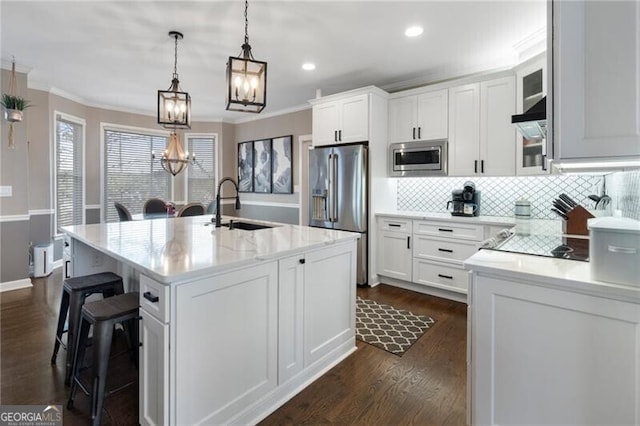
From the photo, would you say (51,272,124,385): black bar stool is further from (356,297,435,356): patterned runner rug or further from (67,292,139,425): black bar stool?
(356,297,435,356): patterned runner rug

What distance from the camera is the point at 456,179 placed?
397cm

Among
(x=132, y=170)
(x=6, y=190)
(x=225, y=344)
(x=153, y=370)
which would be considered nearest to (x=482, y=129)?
(x=225, y=344)

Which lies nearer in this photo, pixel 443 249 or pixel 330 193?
pixel 443 249

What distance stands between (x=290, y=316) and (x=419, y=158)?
2796 mm

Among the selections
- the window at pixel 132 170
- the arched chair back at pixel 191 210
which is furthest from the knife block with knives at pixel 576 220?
the window at pixel 132 170

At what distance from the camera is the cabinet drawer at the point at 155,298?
1354mm

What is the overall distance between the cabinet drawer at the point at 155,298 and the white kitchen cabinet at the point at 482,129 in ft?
11.0

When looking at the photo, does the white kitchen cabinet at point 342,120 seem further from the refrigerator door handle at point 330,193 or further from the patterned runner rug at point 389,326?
the patterned runner rug at point 389,326

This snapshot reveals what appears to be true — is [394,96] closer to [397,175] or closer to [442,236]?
[397,175]

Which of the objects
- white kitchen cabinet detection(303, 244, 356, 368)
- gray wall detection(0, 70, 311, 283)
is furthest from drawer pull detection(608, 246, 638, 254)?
gray wall detection(0, 70, 311, 283)

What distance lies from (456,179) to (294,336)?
3021 mm

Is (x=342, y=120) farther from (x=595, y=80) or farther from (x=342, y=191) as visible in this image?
(x=595, y=80)

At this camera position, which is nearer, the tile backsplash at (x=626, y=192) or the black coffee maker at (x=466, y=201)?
the tile backsplash at (x=626, y=192)

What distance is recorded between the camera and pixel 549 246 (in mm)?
1816
